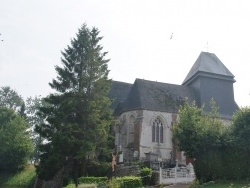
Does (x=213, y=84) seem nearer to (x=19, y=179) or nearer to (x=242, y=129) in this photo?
(x=242, y=129)

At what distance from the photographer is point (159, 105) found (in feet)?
120

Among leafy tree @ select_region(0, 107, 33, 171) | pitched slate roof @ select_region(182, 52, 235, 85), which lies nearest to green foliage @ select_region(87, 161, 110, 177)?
leafy tree @ select_region(0, 107, 33, 171)

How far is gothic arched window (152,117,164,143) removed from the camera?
117 ft

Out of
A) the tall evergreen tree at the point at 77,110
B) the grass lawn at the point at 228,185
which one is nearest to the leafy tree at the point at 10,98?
the tall evergreen tree at the point at 77,110

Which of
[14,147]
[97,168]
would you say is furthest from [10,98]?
[97,168]

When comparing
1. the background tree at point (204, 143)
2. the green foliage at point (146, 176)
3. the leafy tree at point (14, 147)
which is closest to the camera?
the background tree at point (204, 143)

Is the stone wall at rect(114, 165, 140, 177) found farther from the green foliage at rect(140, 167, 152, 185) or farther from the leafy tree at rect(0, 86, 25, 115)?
the leafy tree at rect(0, 86, 25, 115)

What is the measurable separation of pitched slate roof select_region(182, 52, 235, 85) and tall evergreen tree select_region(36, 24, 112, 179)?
1435cm

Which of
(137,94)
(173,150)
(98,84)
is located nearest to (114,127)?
(137,94)

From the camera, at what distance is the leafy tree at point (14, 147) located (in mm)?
36969

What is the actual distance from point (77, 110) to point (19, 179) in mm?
12341

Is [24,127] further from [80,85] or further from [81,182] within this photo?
[81,182]

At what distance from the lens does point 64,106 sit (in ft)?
90.9

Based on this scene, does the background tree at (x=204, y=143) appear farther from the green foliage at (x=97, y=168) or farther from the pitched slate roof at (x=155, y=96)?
the pitched slate roof at (x=155, y=96)
